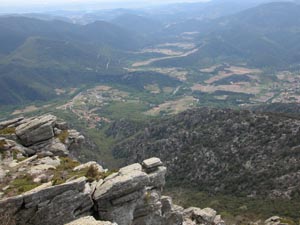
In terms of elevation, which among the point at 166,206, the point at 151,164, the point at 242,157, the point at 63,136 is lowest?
the point at 242,157

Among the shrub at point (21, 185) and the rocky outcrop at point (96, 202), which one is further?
the shrub at point (21, 185)

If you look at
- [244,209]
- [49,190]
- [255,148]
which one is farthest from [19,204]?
[255,148]

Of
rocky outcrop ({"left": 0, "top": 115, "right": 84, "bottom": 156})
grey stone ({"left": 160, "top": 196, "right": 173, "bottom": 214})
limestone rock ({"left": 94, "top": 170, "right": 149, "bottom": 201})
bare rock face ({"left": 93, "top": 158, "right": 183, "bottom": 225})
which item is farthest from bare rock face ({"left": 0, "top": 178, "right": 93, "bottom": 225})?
rocky outcrop ({"left": 0, "top": 115, "right": 84, "bottom": 156})

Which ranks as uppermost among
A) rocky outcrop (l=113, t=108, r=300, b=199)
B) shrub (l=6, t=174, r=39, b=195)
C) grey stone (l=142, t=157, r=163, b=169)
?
shrub (l=6, t=174, r=39, b=195)

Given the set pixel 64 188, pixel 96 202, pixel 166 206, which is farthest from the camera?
pixel 166 206

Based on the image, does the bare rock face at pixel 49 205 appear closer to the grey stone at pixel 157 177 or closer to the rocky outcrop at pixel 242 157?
the grey stone at pixel 157 177

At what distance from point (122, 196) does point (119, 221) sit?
2.82 metres

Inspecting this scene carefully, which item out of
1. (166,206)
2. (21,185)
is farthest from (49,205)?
(166,206)

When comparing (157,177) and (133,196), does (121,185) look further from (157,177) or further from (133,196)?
(157,177)

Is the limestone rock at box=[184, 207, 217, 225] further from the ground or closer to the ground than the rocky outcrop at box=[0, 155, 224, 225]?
closer to the ground

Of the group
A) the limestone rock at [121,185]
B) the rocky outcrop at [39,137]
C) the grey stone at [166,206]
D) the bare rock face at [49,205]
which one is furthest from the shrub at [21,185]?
the grey stone at [166,206]

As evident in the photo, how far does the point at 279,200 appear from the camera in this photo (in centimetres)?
12825

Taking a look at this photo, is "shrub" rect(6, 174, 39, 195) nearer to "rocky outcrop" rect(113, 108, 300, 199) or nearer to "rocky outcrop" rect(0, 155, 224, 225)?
"rocky outcrop" rect(0, 155, 224, 225)

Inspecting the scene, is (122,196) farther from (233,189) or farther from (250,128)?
(250,128)
